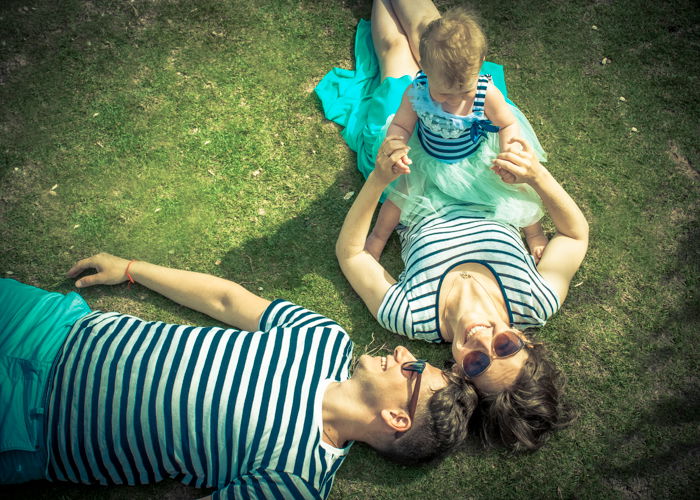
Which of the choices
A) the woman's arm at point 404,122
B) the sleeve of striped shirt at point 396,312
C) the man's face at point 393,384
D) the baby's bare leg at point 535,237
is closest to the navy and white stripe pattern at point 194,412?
the man's face at point 393,384

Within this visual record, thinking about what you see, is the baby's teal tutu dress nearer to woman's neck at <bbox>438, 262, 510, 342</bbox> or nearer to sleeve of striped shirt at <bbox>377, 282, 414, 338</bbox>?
woman's neck at <bbox>438, 262, 510, 342</bbox>

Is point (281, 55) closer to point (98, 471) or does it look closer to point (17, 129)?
point (17, 129)

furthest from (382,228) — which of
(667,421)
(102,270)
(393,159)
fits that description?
(667,421)

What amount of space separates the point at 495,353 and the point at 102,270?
3.35 m

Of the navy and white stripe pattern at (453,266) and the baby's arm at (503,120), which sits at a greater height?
the baby's arm at (503,120)

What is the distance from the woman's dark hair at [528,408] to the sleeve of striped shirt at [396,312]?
2.52 feet

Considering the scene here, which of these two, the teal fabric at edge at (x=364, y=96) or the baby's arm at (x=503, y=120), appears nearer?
the baby's arm at (x=503, y=120)

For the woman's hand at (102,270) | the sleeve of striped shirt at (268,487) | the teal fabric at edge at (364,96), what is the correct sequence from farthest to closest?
the teal fabric at edge at (364,96), the woman's hand at (102,270), the sleeve of striped shirt at (268,487)

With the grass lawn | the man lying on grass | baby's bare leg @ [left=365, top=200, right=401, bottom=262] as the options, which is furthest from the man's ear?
baby's bare leg @ [left=365, top=200, right=401, bottom=262]

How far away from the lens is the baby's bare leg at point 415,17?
5129 mm

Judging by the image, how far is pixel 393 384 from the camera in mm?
3324

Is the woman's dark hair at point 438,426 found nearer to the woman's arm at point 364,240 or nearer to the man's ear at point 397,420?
the man's ear at point 397,420

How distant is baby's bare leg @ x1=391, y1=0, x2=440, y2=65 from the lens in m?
5.13

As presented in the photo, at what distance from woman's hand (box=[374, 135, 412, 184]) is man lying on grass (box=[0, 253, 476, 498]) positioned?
4.25 feet
